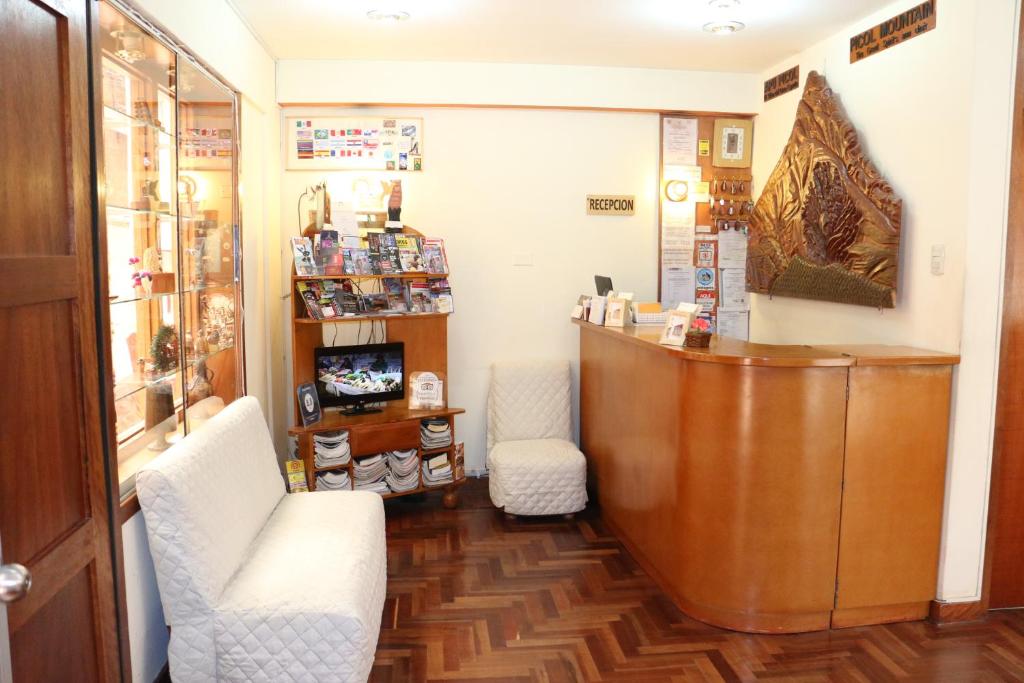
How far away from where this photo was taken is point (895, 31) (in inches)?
142

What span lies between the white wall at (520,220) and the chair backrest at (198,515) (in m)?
2.36

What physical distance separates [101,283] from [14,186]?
57 centimetres

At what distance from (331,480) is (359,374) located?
0.70m

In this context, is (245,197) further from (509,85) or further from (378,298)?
(509,85)

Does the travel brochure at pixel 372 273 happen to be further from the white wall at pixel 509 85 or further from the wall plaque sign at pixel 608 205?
the wall plaque sign at pixel 608 205

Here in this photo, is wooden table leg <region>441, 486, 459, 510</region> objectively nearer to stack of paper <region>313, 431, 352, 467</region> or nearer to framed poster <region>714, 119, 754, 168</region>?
stack of paper <region>313, 431, 352, 467</region>

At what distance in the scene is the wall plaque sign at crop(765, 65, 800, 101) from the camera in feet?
15.0

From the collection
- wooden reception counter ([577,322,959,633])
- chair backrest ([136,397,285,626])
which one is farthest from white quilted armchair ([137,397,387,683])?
wooden reception counter ([577,322,959,633])

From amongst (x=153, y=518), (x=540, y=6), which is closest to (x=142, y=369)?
(x=153, y=518)

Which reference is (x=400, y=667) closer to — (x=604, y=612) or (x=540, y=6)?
(x=604, y=612)

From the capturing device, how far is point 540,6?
3.75 metres

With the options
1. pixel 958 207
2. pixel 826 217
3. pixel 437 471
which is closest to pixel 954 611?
pixel 958 207

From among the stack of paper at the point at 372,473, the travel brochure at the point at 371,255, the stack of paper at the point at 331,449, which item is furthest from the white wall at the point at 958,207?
the stack of paper at the point at 331,449

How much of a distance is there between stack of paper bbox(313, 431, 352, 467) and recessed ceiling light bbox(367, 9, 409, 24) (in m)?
2.34
